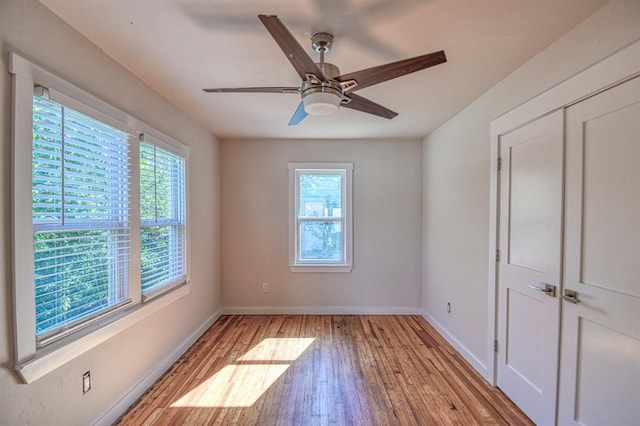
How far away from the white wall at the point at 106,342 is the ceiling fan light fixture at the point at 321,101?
135 centimetres

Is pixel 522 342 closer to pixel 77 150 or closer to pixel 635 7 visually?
pixel 635 7

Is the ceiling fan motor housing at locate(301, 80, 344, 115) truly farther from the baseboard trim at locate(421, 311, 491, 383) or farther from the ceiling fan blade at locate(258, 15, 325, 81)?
the baseboard trim at locate(421, 311, 491, 383)

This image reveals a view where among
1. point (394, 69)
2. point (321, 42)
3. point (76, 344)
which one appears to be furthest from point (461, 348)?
point (76, 344)

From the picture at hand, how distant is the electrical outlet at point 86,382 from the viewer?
5.38 ft

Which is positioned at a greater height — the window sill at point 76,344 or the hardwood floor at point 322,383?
the window sill at point 76,344

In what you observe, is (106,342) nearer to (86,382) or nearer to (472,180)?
(86,382)

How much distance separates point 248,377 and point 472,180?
8.83 ft

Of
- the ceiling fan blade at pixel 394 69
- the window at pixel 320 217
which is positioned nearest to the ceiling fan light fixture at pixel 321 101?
the ceiling fan blade at pixel 394 69

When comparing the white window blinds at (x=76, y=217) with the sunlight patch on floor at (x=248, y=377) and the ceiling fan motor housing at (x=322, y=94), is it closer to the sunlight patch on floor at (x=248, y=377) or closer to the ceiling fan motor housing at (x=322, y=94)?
the sunlight patch on floor at (x=248, y=377)

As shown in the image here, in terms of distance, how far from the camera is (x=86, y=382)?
1662mm

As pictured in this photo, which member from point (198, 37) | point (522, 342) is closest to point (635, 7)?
point (522, 342)

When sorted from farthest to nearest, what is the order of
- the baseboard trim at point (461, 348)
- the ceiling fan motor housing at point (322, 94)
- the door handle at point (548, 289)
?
the baseboard trim at point (461, 348)
the door handle at point (548, 289)
the ceiling fan motor housing at point (322, 94)

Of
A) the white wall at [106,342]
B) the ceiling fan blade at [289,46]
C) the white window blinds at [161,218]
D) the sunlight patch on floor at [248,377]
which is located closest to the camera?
the ceiling fan blade at [289,46]

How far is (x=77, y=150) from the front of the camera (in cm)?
158
